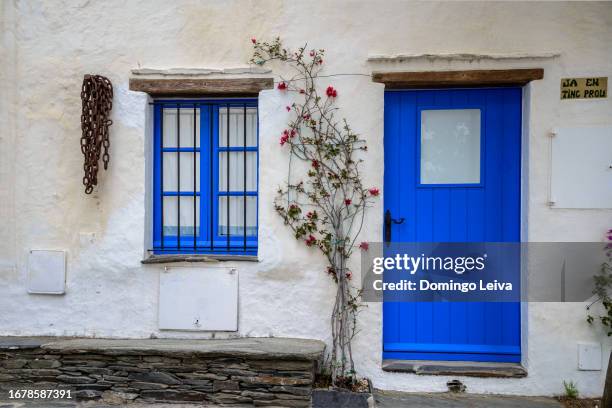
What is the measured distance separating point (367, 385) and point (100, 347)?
2.11 metres

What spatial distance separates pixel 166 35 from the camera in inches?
164

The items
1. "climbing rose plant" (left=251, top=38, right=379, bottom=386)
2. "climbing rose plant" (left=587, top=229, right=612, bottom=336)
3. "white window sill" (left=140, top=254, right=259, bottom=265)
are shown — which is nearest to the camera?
"climbing rose plant" (left=587, top=229, right=612, bottom=336)

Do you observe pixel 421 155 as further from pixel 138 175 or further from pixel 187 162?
pixel 138 175

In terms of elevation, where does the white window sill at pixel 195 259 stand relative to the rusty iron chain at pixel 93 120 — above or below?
below

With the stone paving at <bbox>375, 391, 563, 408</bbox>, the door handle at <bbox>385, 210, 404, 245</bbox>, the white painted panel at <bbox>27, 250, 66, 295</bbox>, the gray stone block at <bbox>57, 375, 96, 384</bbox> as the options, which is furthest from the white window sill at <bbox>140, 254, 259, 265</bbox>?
the stone paving at <bbox>375, 391, 563, 408</bbox>

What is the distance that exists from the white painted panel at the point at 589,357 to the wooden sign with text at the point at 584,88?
1939 millimetres

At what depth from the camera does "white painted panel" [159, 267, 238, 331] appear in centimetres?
411

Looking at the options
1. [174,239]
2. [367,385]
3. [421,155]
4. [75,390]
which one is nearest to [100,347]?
[75,390]

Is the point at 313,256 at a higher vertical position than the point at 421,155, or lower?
lower

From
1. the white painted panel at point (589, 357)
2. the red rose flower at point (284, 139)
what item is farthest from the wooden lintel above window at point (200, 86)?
the white painted panel at point (589, 357)

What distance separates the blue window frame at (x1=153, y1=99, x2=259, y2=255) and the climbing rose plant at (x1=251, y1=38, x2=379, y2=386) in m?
0.39

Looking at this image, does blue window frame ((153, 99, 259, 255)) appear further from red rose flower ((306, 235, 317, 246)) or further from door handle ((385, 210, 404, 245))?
door handle ((385, 210, 404, 245))

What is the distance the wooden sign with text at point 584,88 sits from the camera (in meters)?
3.89

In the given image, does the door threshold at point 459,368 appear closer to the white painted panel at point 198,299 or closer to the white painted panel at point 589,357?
the white painted panel at point 589,357
